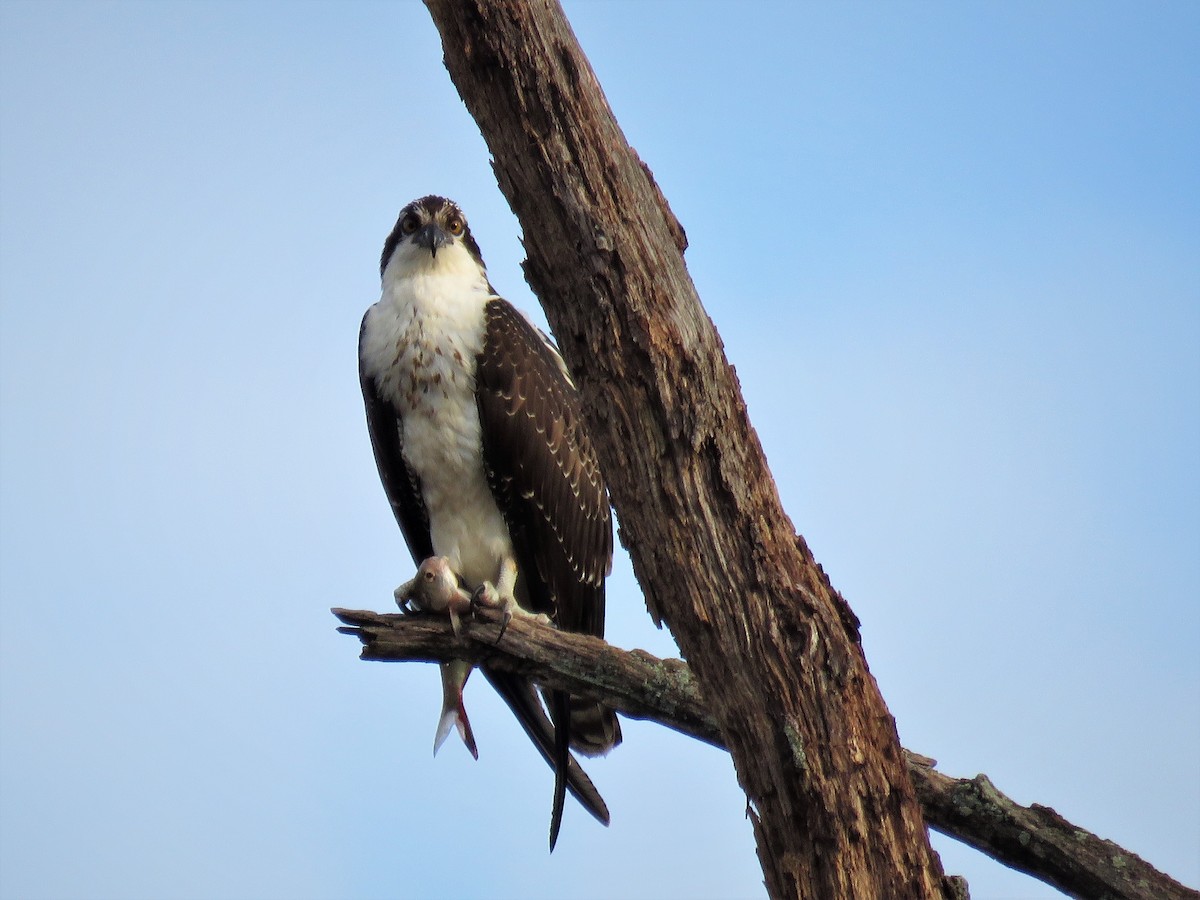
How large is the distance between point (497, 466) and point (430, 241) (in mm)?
1233

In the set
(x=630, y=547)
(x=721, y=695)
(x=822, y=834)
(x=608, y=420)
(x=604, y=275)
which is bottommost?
(x=822, y=834)

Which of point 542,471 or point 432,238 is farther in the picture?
point 432,238

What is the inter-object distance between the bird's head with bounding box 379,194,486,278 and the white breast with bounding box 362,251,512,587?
0.20 metres

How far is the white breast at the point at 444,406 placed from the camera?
19.3 feet

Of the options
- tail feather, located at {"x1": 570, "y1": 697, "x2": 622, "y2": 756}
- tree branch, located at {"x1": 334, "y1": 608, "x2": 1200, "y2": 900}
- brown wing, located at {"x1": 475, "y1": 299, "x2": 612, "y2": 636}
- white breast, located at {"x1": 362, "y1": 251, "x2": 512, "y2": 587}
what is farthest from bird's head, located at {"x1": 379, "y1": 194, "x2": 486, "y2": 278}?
tail feather, located at {"x1": 570, "y1": 697, "x2": 622, "y2": 756}

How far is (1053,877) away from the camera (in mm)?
4422

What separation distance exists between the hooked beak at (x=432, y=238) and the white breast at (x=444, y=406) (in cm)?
23

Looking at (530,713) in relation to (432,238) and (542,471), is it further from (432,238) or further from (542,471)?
(432,238)

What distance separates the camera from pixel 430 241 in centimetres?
632

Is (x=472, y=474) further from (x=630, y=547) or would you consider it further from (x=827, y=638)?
(x=827, y=638)

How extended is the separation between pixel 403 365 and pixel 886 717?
3.06 meters

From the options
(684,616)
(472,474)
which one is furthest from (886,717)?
(472,474)

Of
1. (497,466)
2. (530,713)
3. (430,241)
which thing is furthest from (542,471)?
(430,241)

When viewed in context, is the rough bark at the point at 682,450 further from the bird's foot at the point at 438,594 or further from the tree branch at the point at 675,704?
the bird's foot at the point at 438,594
